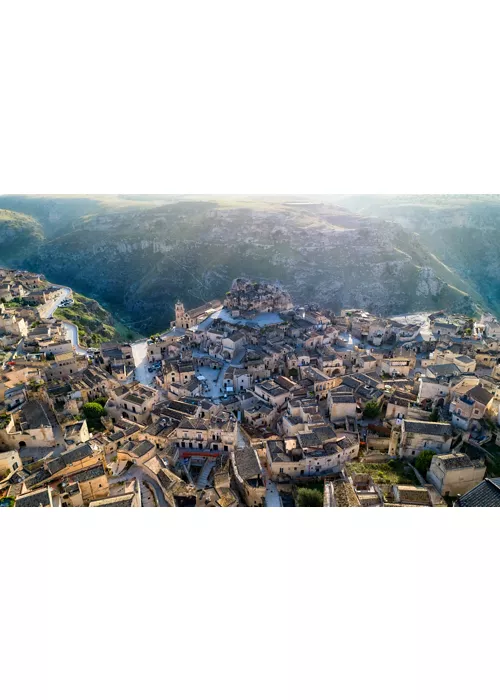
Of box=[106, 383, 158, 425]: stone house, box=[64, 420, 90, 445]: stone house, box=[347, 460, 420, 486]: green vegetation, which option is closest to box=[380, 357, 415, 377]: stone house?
box=[347, 460, 420, 486]: green vegetation

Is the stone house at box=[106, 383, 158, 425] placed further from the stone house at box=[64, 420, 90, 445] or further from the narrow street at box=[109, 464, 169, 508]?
the narrow street at box=[109, 464, 169, 508]

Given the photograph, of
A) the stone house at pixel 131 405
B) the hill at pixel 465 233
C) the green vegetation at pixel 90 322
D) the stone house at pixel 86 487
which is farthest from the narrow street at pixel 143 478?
the hill at pixel 465 233

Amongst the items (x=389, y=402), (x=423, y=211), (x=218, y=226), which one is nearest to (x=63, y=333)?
(x=389, y=402)

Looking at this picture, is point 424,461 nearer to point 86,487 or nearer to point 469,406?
point 469,406

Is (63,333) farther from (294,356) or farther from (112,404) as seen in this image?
(294,356)

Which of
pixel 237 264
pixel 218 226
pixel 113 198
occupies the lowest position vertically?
pixel 237 264

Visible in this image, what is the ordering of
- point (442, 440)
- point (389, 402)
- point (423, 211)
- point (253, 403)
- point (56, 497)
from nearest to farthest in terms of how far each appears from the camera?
point (56, 497) → point (442, 440) → point (389, 402) → point (253, 403) → point (423, 211)
